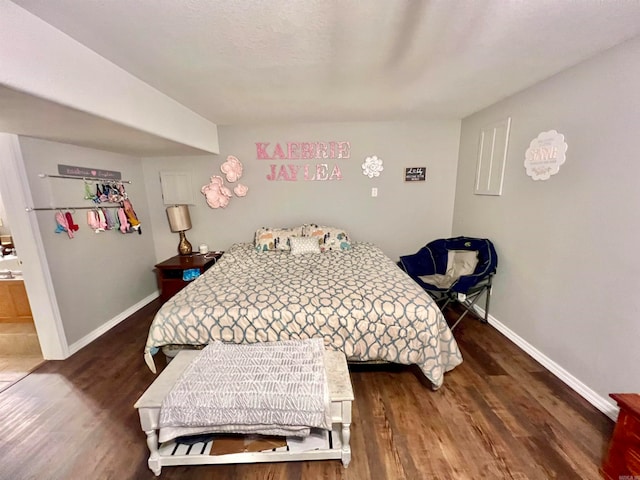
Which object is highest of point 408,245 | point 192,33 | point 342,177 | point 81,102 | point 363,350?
point 192,33

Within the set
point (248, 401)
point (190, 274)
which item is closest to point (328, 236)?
point (190, 274)

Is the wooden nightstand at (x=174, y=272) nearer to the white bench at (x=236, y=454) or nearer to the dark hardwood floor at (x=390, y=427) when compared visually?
the dark hardwood floor at (x=390, y=427)

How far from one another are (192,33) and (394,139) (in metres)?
2.47

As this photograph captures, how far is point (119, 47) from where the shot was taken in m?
1.43

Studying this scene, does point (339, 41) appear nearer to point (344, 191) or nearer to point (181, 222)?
point (344, 191)

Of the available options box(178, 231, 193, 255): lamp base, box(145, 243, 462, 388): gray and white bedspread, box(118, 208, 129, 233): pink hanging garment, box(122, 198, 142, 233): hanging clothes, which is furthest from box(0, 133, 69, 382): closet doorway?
box(178, 231, 193, 255): lamp base

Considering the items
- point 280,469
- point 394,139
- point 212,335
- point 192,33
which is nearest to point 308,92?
point 192,33

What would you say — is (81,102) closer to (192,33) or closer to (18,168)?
(192,33)

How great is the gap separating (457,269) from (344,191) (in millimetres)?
1616

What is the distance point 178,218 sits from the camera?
10.0 ft

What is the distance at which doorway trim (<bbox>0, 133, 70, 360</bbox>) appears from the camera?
186 centimetres

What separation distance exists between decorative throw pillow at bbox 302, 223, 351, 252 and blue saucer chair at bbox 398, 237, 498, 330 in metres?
0.70

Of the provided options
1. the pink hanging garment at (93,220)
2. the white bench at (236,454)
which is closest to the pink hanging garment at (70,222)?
the pink hanging garment at (93,220)

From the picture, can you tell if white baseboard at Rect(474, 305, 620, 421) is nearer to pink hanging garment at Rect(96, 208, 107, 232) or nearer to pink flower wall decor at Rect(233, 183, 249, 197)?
pink flower wall decor at Rect(233, 183, 249, 197)
